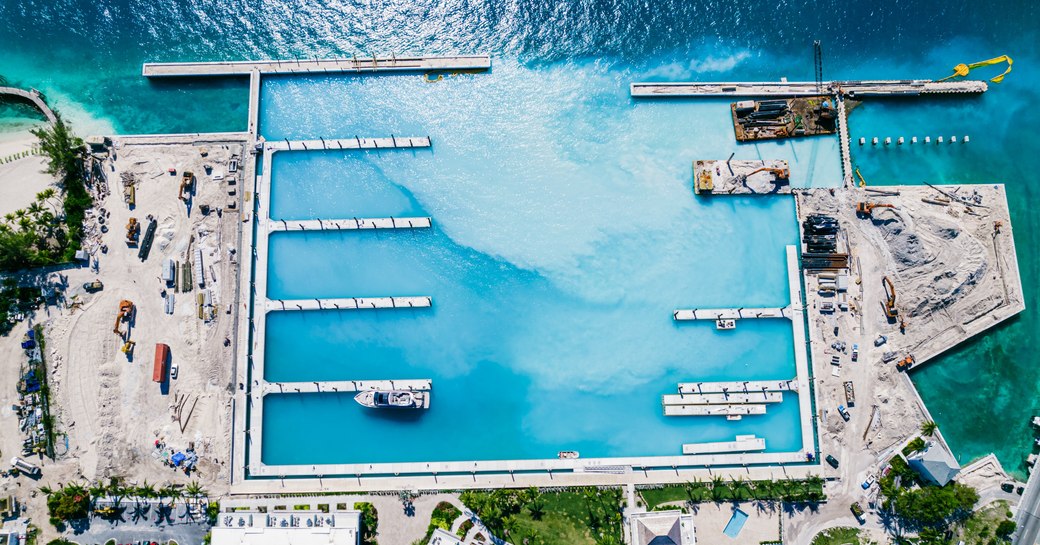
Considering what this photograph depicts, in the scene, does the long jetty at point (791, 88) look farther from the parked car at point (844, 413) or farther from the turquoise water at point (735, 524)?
the turquoise water at point (735, 524)

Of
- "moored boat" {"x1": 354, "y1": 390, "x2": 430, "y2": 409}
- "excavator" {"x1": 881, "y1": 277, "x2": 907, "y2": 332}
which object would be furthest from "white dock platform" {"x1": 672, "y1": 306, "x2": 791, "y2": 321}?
"moored boat" {"x1": 354, "y1": 390, "x2": 430, "y2": 409}

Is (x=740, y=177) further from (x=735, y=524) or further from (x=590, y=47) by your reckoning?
(x=735, y=524)

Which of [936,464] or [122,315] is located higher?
[122,315]

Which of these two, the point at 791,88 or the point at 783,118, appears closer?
the point at 783,118

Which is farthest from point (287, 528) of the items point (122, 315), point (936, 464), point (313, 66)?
point (936, 464)

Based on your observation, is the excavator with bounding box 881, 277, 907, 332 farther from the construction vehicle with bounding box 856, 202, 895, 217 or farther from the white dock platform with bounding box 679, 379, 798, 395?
the white dock platform with bounding box 679, 379, 798, 395

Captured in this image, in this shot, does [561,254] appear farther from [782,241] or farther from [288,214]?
[288,214]

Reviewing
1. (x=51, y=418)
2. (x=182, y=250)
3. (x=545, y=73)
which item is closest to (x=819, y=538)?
(x=545, y=73)
